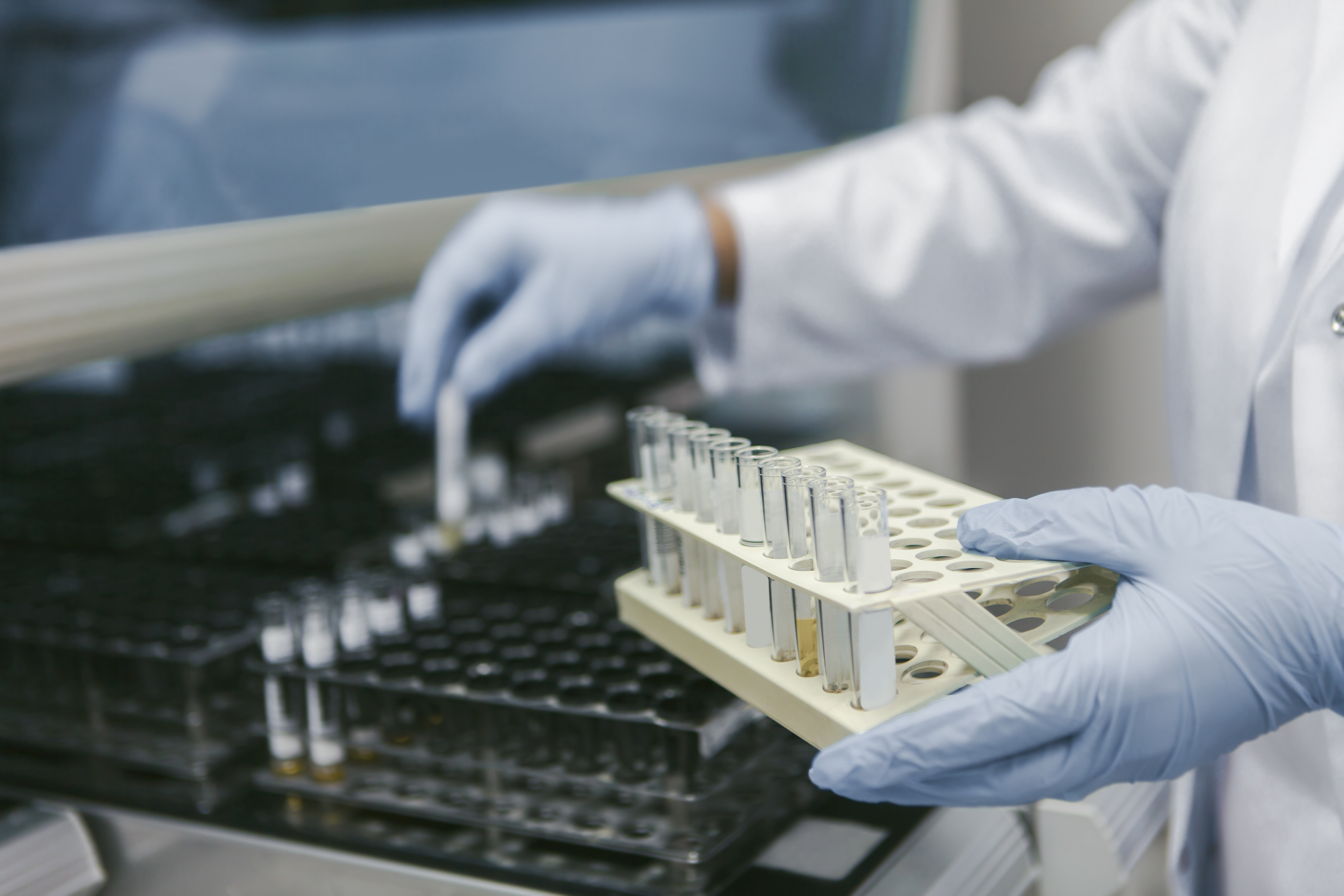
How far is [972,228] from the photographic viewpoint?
4.27 ft

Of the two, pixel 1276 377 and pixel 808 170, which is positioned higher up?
pixel 808 170

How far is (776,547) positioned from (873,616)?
3.7 inches

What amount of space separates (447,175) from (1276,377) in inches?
38.9

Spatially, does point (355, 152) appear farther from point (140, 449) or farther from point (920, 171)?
point (920, 171)

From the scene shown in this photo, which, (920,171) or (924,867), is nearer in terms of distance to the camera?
(924,867)

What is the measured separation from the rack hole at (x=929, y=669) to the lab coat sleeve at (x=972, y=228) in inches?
28.5

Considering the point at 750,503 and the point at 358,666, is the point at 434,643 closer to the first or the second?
the point at 358,666

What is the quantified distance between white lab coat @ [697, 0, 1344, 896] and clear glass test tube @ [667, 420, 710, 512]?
0.51 metres

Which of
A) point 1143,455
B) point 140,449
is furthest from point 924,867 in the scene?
point 1143,455

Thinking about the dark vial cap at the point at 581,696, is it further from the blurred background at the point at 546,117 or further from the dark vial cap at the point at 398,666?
the blurred background at the point at 546,117

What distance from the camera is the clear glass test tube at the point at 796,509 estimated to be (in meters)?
0.68

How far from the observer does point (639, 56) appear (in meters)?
1.69

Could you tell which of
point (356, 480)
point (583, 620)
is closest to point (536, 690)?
point (583, 620)

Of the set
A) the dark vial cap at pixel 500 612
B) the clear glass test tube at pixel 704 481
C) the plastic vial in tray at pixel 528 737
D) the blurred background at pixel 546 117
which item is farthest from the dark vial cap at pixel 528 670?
the blurred background at pixel 546 117
